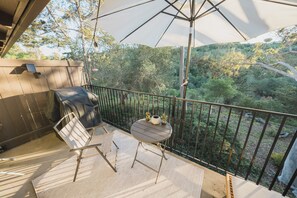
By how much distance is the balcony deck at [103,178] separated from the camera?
173 cm

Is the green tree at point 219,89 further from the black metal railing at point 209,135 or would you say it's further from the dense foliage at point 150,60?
the black metal railing at point 209,135

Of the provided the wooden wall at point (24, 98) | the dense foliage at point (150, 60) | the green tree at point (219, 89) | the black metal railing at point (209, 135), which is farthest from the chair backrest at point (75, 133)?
the green tree at point (219, 89)

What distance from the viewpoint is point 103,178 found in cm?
191

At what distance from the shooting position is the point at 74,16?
6.09m

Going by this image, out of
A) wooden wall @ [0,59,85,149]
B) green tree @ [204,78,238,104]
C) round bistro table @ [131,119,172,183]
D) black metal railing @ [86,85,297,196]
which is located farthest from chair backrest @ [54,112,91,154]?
green tree @ [204,78,238,104]

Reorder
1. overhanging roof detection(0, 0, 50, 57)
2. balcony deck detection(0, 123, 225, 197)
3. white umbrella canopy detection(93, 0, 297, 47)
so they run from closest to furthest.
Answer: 1. overhanging roof detection(0, 0, 50, 57)
2. white umbrella canopy detection(93, 0, 297, 47)
3. balcony deck detection(0, 123, 225, 197)

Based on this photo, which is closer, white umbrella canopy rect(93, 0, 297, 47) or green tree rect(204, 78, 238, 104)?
white umbrella canopy rect(93, 0, 297, 47)

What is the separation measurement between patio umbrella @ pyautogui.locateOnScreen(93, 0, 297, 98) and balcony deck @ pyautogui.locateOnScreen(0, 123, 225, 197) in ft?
4.92

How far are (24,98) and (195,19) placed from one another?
363cm

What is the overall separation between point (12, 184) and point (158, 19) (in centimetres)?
331

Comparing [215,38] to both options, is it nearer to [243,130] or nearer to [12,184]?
[12,184]

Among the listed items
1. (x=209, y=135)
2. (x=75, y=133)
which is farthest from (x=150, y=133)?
(x=209, y=135)

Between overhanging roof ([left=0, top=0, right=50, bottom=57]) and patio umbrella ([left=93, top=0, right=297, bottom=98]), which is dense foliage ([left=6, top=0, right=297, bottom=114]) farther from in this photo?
overhanging roof ([left=0, top=0, right=50, bottom=57])

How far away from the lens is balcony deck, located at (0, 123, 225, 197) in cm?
173
